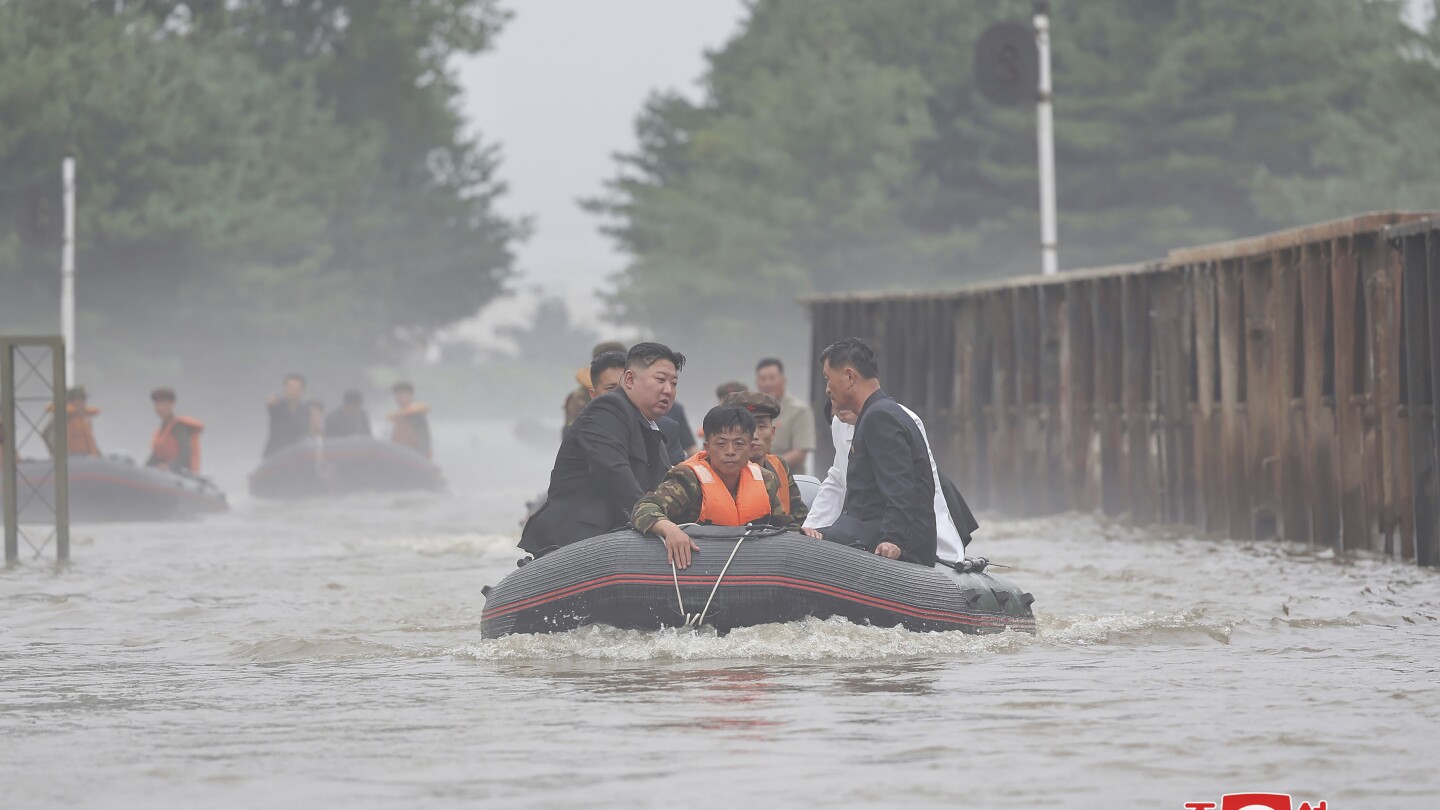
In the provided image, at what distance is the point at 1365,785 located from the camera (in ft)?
24.6

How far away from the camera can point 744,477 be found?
1188 centimetres

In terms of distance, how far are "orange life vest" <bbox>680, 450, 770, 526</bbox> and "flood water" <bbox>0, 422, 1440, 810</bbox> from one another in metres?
0.67

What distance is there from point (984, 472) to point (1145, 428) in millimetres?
4033

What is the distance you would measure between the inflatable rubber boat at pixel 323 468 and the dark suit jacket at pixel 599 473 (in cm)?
2139

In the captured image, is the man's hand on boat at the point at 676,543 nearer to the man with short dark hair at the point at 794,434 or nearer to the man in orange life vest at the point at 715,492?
the man in orange life vest at the point at 715,492

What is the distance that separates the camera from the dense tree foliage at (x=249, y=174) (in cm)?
5200

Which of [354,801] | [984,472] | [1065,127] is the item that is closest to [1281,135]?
[1065,127]

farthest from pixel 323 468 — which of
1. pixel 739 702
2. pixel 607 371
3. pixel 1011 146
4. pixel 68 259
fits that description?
pixel 1011 146

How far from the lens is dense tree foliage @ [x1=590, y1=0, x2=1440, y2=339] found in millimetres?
59312

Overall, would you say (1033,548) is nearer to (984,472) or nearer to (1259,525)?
(1259,525)

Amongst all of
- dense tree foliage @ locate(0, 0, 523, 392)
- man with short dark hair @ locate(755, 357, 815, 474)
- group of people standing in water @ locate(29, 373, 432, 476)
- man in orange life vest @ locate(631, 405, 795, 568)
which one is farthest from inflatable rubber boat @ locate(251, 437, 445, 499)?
man in orange life vest @ locate(631, 405, 795, 568)

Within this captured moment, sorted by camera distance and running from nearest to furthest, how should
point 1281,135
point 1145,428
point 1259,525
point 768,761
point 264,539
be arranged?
point 768,761 → point 1259,525 → point 1145,428 → point 264,539 → point 1281,135

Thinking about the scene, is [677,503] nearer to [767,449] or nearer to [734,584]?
[734,584]

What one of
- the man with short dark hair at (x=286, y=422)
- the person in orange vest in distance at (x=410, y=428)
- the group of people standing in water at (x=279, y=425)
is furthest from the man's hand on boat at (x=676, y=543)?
the person in orange vest in distance at (x=410, y=428)
